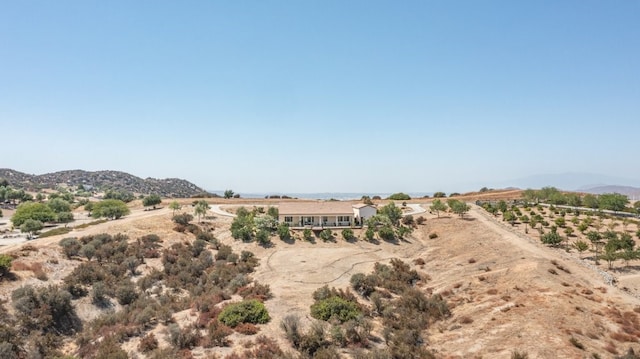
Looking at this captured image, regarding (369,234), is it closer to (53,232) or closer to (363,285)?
(363,285)

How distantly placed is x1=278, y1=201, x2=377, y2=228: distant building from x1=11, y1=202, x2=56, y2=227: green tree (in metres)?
46.7

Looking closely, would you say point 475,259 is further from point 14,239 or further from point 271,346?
point 14,239

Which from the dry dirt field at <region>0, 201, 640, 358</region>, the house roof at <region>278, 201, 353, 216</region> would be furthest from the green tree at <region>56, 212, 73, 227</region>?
the house roof at <region>278, 201, 353, 216</region>

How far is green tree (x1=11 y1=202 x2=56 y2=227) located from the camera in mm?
65312

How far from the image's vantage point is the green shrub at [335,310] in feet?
96.5

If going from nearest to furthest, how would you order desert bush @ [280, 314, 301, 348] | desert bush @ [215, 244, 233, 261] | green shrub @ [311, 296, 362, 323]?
desert bush @ [280, 314, 301, 348]
green shrub @ [311, 296, 362, 323]
desert bush @ [215, 244, 233, 261]

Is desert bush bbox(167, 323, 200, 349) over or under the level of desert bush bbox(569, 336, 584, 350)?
under

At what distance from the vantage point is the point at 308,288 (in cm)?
3884

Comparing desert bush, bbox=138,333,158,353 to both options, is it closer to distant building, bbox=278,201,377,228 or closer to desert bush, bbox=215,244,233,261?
desert bush, bbox=215,244,233,261

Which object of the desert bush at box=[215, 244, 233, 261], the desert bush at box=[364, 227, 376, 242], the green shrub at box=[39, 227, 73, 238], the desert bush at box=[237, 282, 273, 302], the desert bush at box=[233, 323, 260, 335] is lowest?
the desert bush at box=[233, 323, 260, 335]

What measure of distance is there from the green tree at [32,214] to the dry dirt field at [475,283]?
49.4 feet

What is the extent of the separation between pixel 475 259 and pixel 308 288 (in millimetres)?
23799

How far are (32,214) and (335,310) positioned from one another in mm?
68310

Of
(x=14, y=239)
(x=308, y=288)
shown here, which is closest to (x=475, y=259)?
(x=308, y=288)
